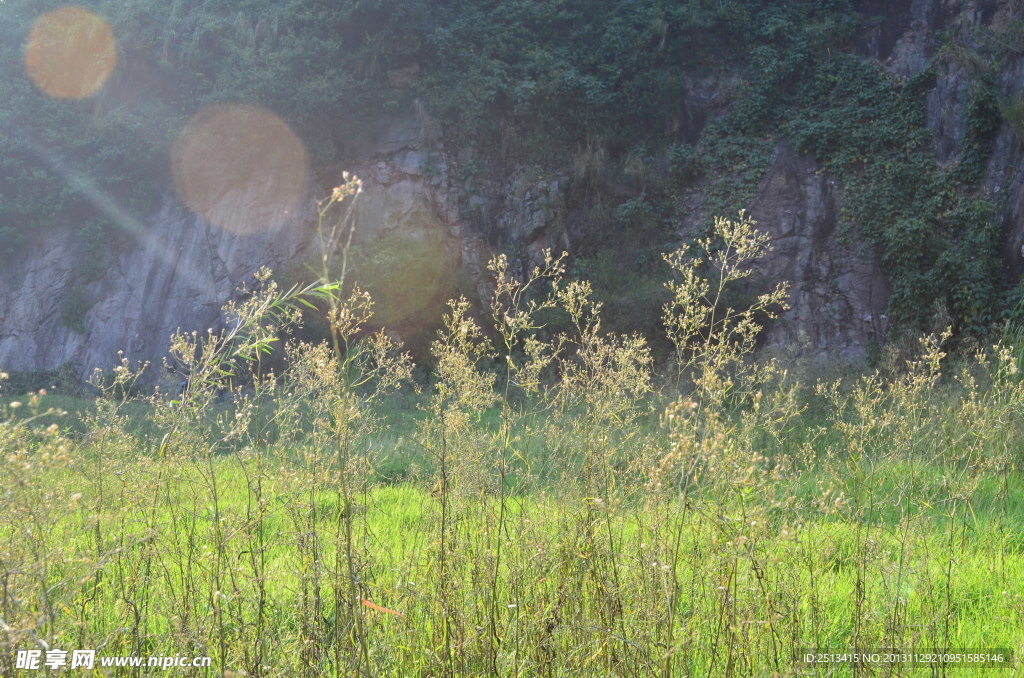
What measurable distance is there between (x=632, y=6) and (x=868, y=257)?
27.4 feet

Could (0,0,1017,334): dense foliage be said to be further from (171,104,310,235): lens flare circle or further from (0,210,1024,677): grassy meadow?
(0,210,1024,677): grassy meadow

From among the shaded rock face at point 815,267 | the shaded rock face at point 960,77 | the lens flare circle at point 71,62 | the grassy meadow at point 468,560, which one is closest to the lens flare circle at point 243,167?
the lens flare circle at point 71,62

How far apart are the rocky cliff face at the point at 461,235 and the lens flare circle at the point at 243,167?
0.19 meters

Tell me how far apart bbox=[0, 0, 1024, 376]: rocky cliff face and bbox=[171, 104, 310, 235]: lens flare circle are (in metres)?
0.19

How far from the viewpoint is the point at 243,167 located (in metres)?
16.2

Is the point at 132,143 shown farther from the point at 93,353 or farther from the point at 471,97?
the point at 471,97

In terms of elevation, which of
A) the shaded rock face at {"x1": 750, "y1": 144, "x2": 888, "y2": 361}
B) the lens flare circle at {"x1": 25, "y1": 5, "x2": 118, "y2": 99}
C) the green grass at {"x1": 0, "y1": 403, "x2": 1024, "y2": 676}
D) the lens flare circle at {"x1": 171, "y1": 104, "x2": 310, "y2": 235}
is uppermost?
the lens flare circle at {"x1": 25, "y1": 5, "x2": 118, "y2": 99}

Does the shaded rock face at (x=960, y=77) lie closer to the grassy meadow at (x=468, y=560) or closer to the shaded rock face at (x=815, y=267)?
the shaded rock face at (x=815, y=267)

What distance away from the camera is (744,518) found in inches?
75.6

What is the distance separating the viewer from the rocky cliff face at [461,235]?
1305 centimetres

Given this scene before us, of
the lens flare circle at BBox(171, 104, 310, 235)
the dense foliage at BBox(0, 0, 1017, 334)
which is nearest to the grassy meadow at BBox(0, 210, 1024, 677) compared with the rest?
the dense foliage at BBox(0, 0, 1017, 334)

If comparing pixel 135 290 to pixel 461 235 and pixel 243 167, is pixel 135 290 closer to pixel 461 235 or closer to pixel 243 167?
pixel 243 167

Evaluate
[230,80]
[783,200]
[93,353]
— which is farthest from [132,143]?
[783,200]

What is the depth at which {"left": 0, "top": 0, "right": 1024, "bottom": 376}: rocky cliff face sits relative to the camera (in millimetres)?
13047
